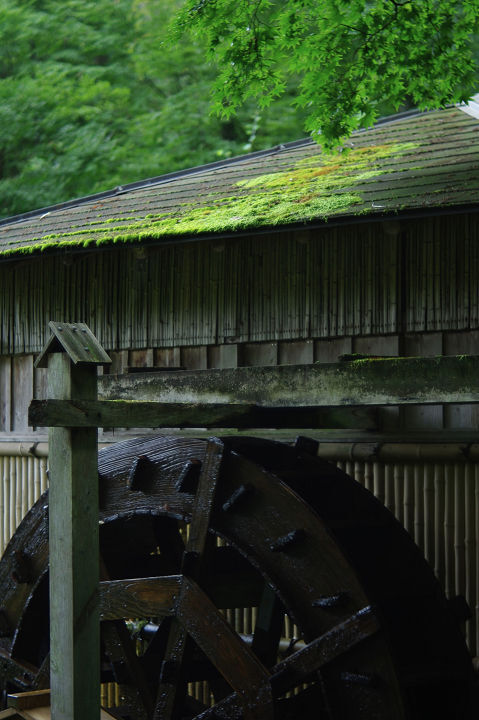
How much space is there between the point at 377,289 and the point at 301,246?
71 centimetres

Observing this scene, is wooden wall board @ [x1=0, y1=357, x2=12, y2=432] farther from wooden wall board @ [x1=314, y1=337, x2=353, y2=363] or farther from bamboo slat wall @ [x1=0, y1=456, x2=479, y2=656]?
bamboo slat wall @ [x1=0, y1=456, x2=479, y2=656]

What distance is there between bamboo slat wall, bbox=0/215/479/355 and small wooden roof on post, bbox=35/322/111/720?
2.63 metres

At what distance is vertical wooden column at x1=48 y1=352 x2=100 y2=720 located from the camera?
4.48 m

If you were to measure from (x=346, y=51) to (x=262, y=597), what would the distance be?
4.12 m

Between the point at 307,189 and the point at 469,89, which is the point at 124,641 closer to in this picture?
the point at 307,189

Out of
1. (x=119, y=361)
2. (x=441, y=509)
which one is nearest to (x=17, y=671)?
(x=119, y=361)

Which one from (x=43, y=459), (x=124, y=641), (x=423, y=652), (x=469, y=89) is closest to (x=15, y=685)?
(x=124, y=641)

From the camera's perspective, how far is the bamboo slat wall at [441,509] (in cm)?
614

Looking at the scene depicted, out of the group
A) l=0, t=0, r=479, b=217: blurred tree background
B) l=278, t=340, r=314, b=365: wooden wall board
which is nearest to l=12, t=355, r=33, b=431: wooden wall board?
l=278, t=340, r=314, b=365: wooden wall board

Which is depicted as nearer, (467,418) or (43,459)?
(467,418)

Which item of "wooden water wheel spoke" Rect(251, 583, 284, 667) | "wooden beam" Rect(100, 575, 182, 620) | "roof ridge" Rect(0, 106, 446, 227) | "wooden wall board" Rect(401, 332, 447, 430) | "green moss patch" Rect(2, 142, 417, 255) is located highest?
"roof ridge" Rect(0, 106, 446, 227)

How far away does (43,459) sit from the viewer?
26.9 ft

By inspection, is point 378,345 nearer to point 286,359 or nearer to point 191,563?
point 286,359

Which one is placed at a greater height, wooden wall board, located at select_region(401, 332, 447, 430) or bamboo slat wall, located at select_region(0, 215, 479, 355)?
bamboo slat wall, located at select_region(0, 215, 479, 355)
